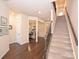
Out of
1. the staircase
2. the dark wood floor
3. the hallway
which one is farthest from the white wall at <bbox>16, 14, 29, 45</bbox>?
the staircase

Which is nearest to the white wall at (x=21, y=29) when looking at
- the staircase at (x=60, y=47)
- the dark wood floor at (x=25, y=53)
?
the dark wood floor at (x=25, y=53)

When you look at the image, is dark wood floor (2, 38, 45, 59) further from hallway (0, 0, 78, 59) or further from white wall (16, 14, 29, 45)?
white wall (16, 14, 29, 45)

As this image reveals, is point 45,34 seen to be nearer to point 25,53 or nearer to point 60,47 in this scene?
point 60,47

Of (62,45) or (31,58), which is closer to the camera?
(62,45)

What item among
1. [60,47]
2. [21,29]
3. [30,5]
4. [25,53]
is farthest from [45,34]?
[21,29]

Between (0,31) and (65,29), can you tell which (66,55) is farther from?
(0,31)

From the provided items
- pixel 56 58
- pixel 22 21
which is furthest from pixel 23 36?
pixel 56 58

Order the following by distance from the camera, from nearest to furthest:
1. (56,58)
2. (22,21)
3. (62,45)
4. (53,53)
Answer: (56,58), (53,53), (62,45), (22,21)

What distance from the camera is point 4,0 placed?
15.0 ft

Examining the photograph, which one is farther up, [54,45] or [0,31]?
[0,31]

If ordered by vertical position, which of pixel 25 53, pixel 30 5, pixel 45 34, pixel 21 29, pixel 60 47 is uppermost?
pixel 30 5

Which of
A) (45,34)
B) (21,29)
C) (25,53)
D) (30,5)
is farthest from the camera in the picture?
(21,29)

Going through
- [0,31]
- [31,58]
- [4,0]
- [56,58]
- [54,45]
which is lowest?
[31,58]

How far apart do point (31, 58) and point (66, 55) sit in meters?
1.72
